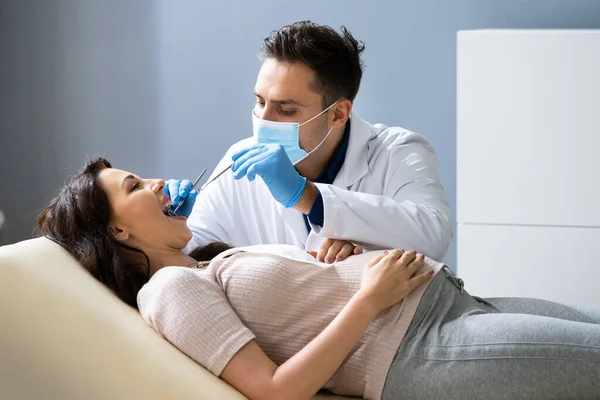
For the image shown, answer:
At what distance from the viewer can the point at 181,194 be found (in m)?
2.15

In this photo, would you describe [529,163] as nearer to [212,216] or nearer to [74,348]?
[212,216]

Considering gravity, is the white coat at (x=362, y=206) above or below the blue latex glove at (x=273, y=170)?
below

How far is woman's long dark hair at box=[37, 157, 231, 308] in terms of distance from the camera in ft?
6.13

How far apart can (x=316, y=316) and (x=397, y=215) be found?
0.48 metres

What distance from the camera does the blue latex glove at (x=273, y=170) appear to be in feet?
6.77

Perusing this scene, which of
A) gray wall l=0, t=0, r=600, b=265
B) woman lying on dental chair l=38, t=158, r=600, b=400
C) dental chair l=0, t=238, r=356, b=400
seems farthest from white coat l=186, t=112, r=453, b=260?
gray wall l=0, t=0, r=600, b=265

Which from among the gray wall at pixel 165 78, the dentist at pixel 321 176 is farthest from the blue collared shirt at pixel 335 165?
the gray wall at pixel 165 78

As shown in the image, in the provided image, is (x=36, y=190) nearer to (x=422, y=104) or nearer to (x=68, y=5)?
Result: (x=68, y=5)

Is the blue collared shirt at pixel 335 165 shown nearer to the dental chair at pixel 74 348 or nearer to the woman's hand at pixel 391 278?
the woman's hand at pixel 391 278

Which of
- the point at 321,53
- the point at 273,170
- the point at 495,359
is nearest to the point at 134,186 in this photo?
the point at 273,170

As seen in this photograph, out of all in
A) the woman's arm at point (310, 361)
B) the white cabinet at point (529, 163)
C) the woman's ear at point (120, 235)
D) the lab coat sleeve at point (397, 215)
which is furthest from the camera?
the white cabinet at point (529, 163)

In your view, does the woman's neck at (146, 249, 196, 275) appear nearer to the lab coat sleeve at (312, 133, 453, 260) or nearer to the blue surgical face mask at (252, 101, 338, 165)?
the lab coat sleeve at (312, 133, 453, 260)

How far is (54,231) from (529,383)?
1031 mm

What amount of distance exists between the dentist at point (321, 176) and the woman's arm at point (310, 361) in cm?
43
